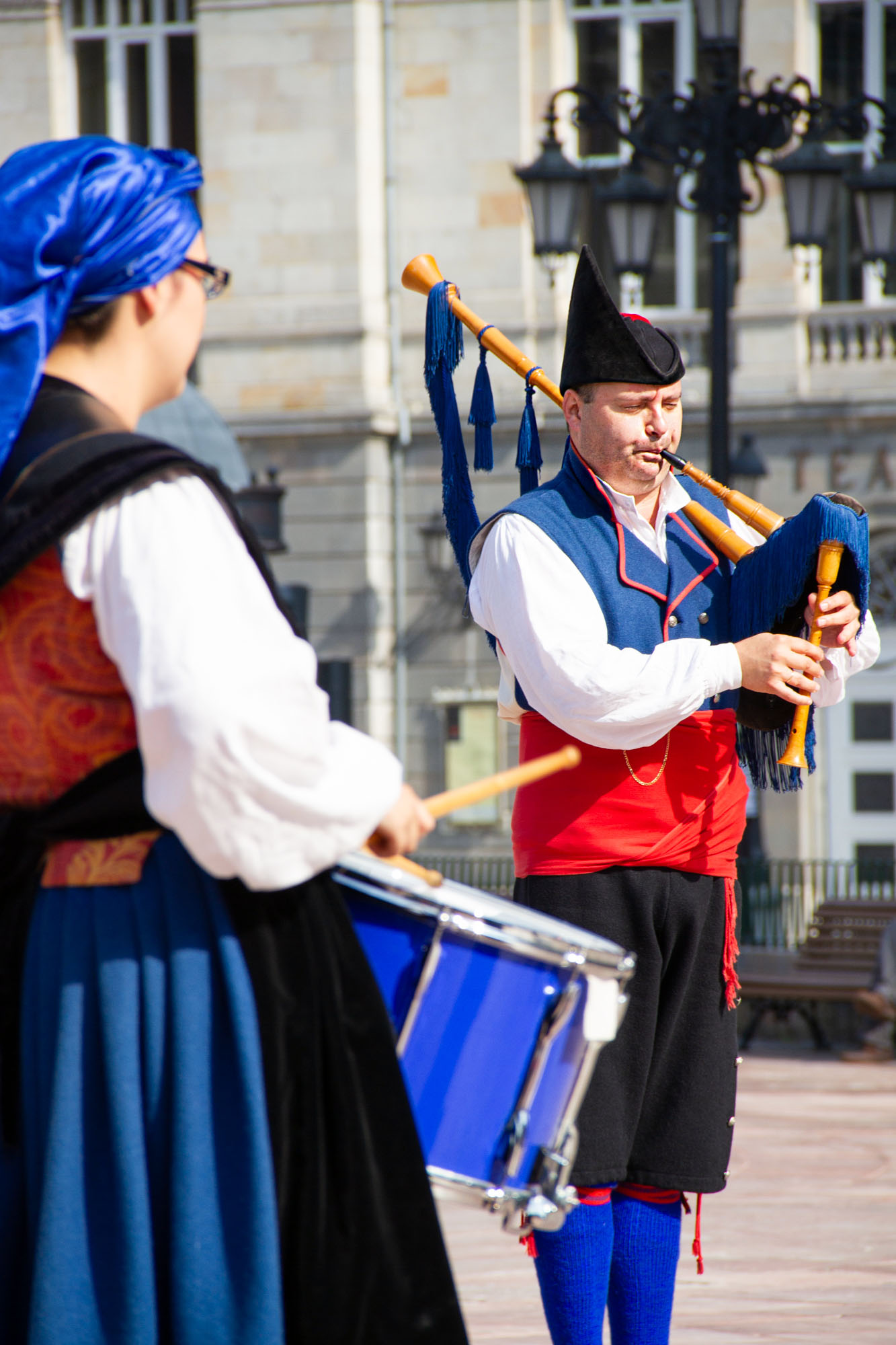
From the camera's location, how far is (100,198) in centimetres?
193

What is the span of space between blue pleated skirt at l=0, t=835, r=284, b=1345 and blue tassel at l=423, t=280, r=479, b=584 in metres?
1.67

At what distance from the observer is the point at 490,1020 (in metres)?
2.04

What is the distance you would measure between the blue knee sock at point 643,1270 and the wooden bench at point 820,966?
205 inches

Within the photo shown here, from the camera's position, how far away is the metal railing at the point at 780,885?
428 inches

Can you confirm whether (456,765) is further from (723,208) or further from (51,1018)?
(51,1018)

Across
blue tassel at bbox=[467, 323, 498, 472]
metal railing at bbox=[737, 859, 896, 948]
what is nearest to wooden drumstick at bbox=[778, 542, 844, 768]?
blue tassel at bbox=[467, 323, 498, 472]

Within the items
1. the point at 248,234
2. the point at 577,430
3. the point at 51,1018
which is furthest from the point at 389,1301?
the point at 248,234

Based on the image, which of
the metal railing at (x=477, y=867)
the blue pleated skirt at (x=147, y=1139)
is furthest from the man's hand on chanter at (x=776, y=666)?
the metal railing at (x=477, y=867)

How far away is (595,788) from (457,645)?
→ 13.2 metres

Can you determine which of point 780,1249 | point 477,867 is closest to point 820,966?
point 780,1249

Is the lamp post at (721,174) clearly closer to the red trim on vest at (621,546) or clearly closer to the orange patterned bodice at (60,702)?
the red trim on vest at (621,546)

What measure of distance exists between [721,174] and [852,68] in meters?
7.86

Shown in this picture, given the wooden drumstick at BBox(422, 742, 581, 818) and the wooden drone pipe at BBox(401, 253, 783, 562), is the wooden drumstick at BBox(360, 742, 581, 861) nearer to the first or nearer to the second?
the wooden drumstick at BBox(422, 742, 581, 818)

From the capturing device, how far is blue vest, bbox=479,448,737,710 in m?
2.95
